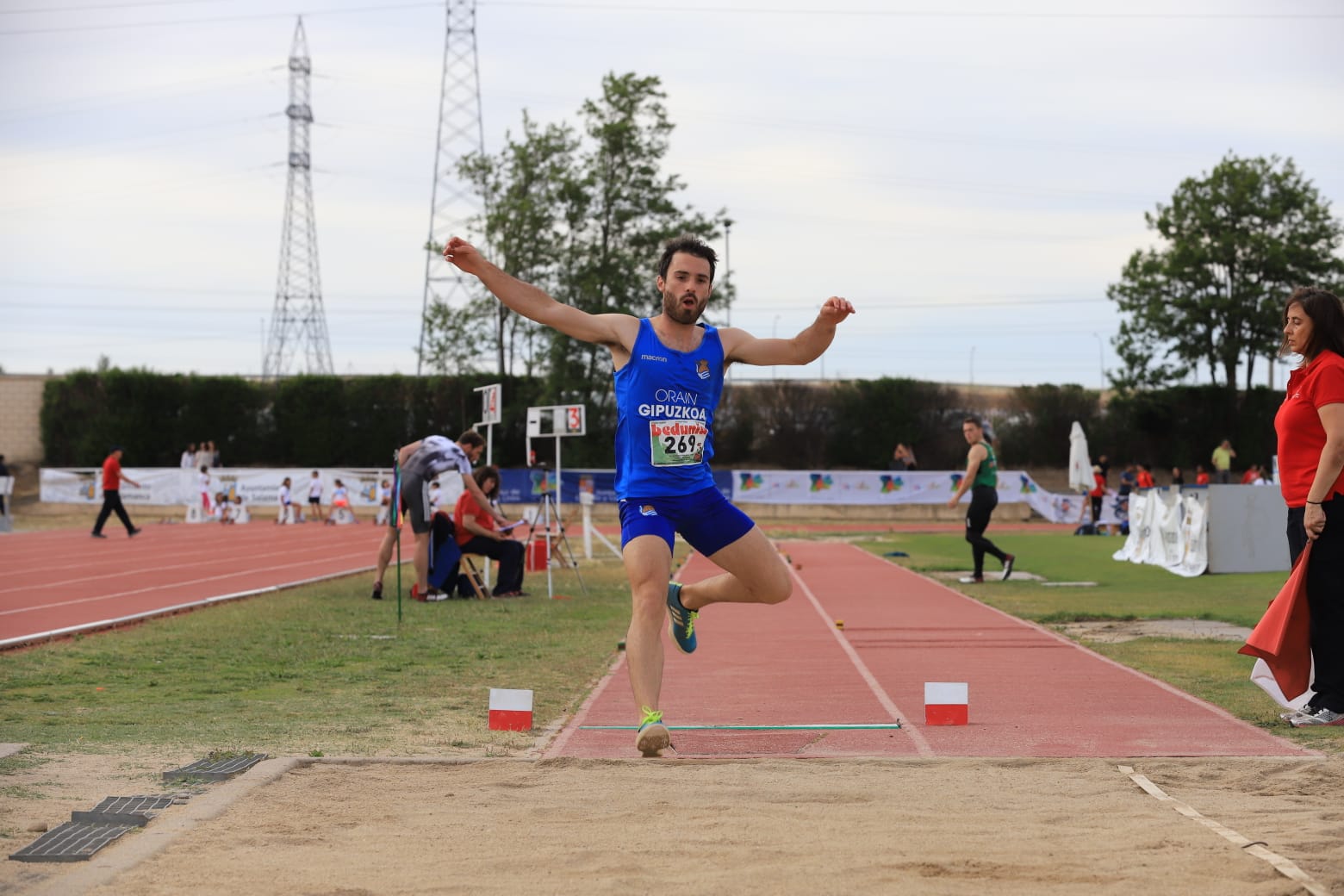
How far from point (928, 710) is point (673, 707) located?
147cm

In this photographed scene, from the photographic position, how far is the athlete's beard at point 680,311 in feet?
19.2

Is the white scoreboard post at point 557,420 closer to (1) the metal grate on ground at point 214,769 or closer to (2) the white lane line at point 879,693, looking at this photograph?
(2) the white lane line at point 879,693

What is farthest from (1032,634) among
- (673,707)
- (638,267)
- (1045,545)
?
(638,267)

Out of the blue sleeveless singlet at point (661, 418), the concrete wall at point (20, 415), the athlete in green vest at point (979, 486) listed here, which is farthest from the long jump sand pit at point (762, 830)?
the concrete wall at point (20, 415)

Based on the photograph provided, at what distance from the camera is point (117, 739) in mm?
6223

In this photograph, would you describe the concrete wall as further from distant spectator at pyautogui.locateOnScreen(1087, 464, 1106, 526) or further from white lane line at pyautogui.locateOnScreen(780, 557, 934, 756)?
white lane line at pyautogui.locateOnScreen(780, 557, 934, 756)

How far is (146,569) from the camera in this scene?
1923cm

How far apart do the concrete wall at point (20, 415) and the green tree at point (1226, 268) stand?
1546 inches

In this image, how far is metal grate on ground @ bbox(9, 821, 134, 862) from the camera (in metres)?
4.05

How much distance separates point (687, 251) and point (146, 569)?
1533 centimetres

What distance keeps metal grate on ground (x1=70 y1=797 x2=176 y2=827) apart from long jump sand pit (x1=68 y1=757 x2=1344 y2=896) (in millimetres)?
225

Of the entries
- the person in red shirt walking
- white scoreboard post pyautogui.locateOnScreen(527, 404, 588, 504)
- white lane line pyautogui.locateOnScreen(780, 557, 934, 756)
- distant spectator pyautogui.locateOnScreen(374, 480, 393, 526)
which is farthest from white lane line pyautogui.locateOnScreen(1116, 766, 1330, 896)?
distant spectator pyautogui.locateOnScreen(374, 480, 393, 526)

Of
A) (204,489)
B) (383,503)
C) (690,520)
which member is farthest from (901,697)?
(204,489)

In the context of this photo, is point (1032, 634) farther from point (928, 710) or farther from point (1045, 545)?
point (1045, 545)
